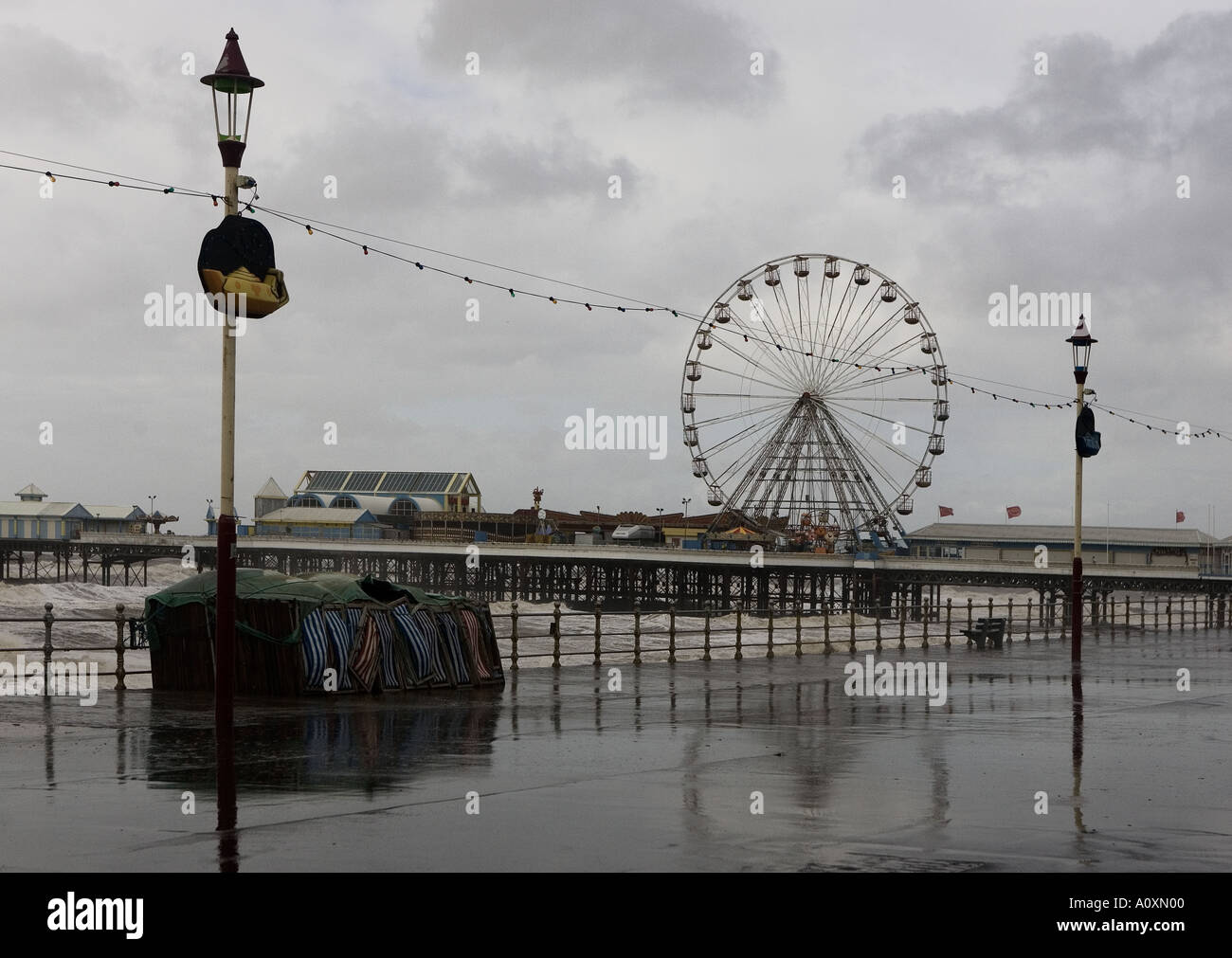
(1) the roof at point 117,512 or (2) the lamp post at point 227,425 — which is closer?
(2) the lamp post at point 227,425

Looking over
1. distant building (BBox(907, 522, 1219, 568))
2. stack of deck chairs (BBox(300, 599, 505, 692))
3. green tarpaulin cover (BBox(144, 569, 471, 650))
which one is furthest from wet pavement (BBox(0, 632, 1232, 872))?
distant building (BBox(907, 522, 1219, 568))

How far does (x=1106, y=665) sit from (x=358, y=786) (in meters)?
22.8

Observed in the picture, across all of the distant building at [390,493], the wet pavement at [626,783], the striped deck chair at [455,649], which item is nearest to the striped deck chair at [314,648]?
the wet pavement at [626,783]

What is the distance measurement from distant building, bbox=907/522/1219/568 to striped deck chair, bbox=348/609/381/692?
9083cm

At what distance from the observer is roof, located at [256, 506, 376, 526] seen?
5645 inches

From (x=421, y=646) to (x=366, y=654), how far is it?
1166mm

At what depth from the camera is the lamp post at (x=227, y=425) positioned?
13.6 meters

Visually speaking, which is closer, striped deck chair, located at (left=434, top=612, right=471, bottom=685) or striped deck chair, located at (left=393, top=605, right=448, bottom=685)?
striped deck chair, located at (left=393, top=605, right=448, bottom=685)

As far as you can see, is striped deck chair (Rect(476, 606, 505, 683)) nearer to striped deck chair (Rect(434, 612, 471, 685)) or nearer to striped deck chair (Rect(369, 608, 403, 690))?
striped deck chair (Rect(434, 612, 471, 685))

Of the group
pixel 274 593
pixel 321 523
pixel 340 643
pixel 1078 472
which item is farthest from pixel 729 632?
pixel 321 523

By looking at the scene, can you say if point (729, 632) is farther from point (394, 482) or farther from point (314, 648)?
point (394, 482)

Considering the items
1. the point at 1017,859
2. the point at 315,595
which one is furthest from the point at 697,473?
the point at 1017,859

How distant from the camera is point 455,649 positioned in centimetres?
2211

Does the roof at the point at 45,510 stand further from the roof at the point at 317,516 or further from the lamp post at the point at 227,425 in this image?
the lamp post at the point at 227,425
